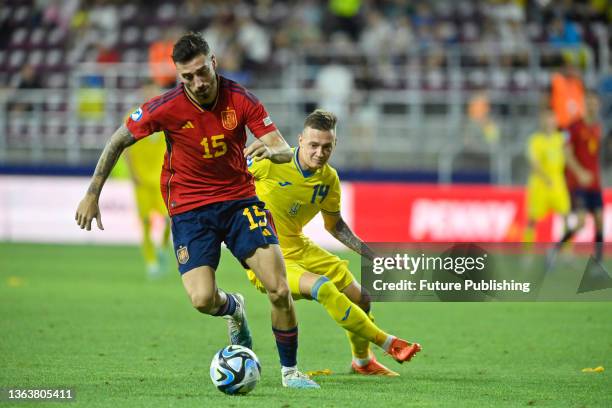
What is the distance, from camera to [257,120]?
7246mm

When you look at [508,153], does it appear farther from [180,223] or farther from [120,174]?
[180,223]

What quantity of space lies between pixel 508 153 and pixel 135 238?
7.32 metres

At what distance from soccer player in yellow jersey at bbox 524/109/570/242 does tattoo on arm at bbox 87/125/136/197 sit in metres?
10.8

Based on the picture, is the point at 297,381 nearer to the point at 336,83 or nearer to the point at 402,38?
the point at 336,83

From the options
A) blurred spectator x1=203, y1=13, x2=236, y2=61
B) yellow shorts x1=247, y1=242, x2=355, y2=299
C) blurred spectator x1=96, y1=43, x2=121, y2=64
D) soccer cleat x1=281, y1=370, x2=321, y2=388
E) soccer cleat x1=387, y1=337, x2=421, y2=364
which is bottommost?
soccer cleat x1=281, y1=370, x2=321, y2=388

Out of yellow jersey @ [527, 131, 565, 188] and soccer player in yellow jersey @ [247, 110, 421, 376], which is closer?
soccer player in yellow jersey @ [247, 110, 421, 376]

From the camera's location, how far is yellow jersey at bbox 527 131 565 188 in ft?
55.7

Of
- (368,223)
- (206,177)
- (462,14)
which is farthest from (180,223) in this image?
(462,14)

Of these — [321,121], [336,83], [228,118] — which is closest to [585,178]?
[336,83]

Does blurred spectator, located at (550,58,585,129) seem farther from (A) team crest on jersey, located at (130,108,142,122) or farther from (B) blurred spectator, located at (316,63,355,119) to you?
(A) team crest on jersey, located at (130,108,142,122)

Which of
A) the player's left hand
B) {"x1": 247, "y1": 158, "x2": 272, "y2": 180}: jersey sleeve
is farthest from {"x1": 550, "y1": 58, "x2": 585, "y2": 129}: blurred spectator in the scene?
the player's left hand

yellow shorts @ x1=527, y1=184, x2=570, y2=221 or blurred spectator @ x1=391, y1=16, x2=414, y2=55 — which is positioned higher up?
blurred spectator @ x1=391, y1=16, x2=414, y2=55

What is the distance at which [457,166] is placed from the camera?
21234 mm

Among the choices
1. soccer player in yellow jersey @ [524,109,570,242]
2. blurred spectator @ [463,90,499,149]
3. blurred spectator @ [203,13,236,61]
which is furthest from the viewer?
blurred spectator @ [203,13,236,61]
